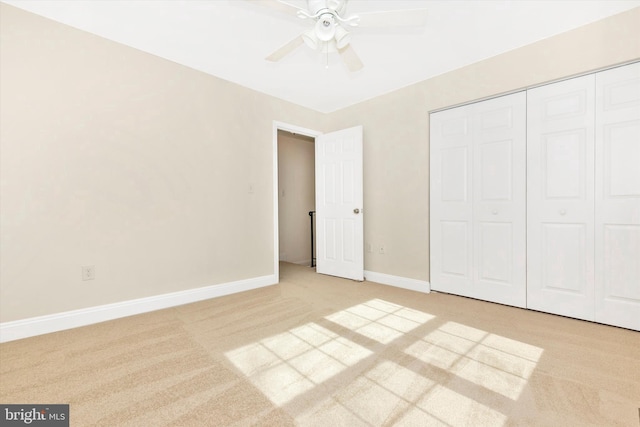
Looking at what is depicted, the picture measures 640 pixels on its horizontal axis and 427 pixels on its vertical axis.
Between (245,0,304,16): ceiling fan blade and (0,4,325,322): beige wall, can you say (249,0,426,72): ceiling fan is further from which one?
(0,4,325,322): beige wall

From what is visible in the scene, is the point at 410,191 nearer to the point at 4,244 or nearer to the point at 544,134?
the point at 544,134

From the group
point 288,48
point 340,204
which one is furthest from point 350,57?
point 340,204

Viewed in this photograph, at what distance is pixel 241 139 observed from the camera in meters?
3.44

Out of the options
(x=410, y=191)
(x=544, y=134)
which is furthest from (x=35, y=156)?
(x=544, y=134)

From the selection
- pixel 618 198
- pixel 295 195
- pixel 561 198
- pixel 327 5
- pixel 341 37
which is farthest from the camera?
pixel 295 195

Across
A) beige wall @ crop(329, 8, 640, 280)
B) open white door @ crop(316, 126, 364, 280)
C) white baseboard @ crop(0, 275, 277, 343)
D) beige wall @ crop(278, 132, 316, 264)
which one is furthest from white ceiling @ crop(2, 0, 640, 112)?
white baseboard @ crop(0, 275, 277, 343)

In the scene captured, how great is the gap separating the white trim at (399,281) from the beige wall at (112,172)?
1635 mm

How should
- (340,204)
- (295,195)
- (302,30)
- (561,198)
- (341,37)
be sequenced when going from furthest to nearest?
(295,195)
(340,204)
(561,198)
(302,30)
(341,37)

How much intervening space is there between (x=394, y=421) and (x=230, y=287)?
247 centimetres

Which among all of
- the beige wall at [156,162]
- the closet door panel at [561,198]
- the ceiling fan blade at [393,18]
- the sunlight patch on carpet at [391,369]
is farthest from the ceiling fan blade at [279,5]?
the closet door panel at [561,198]

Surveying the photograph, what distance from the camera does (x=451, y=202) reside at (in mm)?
3156

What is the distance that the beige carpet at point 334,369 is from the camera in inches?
52.6

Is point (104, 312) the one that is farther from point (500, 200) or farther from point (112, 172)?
point (500, 200)

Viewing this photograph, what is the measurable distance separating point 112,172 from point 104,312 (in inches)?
50.4
